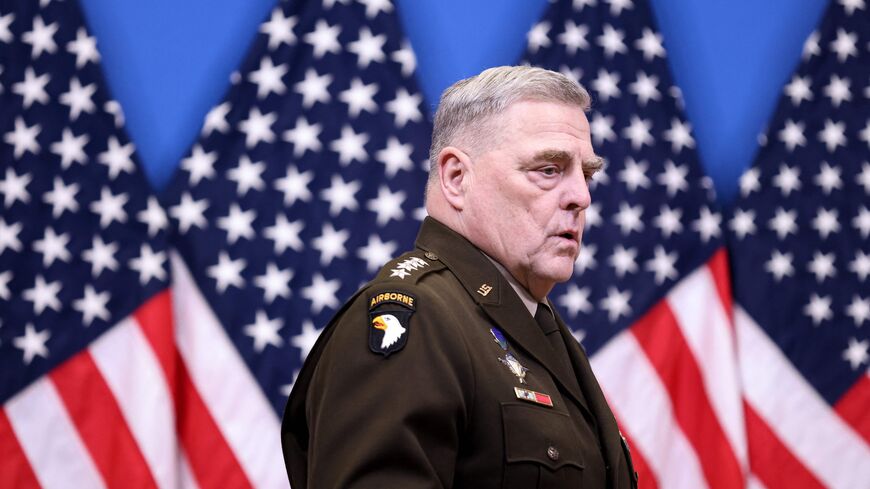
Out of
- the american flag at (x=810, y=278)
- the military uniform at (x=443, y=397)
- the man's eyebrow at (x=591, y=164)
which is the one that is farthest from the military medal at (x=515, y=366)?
the american flag at (x=810, y=278)

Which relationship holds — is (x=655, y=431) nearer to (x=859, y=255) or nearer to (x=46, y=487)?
(x=859, y=255)

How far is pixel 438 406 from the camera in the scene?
106 cm

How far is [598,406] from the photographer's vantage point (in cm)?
139

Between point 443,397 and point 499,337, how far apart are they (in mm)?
212

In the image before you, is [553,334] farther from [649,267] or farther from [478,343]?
[649,267]

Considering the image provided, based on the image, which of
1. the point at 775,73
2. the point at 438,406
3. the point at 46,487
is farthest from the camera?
the point at 775,73

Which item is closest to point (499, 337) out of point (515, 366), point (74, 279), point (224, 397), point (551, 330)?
point (515, 366)

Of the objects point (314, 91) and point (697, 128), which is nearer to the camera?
point (314, 91)

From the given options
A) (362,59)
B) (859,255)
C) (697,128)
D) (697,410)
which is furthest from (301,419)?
(859,255)

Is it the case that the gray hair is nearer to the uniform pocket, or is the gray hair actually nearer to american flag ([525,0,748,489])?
the uniform pocket

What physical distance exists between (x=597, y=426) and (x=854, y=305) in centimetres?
217

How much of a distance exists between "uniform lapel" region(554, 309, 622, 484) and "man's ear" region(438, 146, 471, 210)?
0.97 feet

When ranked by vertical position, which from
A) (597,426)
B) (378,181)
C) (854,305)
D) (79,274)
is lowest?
(854,305)

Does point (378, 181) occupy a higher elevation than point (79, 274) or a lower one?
lower
